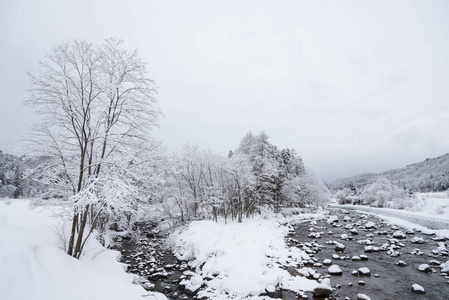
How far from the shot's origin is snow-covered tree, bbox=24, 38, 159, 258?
962 cm

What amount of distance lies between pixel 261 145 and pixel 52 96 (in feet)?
93.0

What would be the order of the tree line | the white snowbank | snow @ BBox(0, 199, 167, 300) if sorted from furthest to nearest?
the white snowbank
the tree line
snow @ BBox(0, 199, 167, 300)

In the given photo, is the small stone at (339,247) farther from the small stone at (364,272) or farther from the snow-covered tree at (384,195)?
the snow-covered tree at (384,195)

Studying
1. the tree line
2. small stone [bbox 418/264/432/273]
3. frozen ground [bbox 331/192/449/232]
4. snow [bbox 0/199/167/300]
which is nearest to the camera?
snow [bbox 0/199/167/300]

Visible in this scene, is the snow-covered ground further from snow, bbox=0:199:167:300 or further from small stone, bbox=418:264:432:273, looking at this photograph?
small stone, bbox=418:264:432:273

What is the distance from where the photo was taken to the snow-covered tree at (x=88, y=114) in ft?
31.6

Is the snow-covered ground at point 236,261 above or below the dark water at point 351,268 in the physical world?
above

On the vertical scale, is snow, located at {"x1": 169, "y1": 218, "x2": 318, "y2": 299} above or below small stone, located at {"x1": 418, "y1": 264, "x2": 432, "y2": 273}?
above

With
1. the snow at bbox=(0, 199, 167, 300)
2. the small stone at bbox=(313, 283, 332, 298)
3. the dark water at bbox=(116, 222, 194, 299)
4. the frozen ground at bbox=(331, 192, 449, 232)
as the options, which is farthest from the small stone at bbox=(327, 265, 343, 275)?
the frozen ground at bbox=(331, 192, 449, 232)

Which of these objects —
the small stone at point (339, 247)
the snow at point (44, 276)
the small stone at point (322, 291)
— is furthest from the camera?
the small stone at point (339, 247)

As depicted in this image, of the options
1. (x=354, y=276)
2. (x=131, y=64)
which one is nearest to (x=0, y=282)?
(x=131, y=64)

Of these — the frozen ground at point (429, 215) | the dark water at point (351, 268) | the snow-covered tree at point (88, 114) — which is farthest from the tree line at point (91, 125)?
the frozen ground at point (429, 215)

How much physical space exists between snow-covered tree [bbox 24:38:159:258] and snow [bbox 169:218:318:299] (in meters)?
7.23

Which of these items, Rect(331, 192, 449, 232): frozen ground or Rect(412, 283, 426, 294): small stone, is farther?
Rect(331, 192, 449, 232): frozen ground
